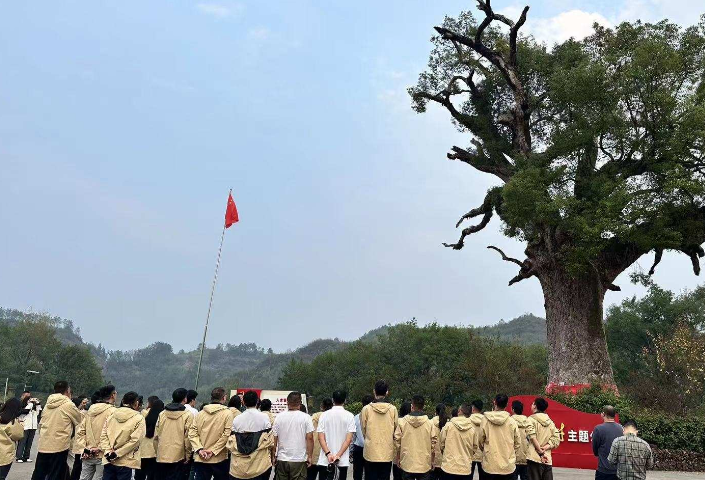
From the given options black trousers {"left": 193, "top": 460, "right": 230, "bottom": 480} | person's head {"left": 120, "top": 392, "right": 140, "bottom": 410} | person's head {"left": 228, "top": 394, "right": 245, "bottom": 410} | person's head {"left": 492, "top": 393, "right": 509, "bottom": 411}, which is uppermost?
person's head {"left": 492, "top": 393, "right": 509, "bottom": 411}

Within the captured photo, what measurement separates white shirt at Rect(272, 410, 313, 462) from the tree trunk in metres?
16.6

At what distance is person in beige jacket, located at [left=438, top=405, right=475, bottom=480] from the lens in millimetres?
8029

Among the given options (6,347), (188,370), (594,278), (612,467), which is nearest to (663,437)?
(594,278)

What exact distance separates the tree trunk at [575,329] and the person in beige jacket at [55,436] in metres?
17.4

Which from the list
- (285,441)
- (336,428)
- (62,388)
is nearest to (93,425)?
(62,388)

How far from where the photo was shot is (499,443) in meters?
8.01

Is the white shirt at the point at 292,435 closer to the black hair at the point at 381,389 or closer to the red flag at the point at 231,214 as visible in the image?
the black hair at the point at 381,389

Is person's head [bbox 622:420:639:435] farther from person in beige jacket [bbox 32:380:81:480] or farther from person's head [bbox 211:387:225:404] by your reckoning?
person in beige jacket [bbox 32:380:81:480]

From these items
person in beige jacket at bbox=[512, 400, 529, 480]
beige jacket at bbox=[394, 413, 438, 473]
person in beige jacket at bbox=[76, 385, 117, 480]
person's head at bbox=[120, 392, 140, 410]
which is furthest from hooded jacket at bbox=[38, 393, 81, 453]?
person in beige jacket at bbox=[512, 400, 529, 480]

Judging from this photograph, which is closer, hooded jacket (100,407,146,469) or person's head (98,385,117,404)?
hooded jacket (100,407,146,469)

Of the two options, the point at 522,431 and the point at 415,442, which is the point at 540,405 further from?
the point at 415,442

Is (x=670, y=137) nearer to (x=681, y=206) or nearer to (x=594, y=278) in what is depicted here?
(x=681, y=206)

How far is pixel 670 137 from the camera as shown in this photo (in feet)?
64.4

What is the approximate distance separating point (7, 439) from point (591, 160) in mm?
20223
